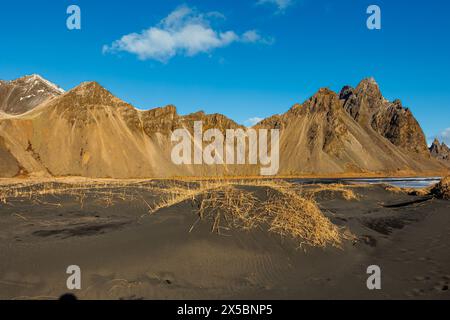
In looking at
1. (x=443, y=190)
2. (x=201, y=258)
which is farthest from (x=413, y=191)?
(x=201, y=258)

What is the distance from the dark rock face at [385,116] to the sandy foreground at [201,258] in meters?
145

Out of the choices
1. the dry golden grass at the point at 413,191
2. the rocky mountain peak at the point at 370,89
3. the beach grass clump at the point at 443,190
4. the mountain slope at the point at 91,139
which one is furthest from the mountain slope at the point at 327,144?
the beach grass clump at the point at 443,190

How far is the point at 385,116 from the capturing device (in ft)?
509

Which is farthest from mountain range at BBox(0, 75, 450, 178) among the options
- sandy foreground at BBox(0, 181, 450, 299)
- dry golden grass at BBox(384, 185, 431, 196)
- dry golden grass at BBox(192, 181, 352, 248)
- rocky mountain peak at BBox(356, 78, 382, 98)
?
sandy foreground at BBox(0, 181, 450, 299)

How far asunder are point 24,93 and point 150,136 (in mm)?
64968

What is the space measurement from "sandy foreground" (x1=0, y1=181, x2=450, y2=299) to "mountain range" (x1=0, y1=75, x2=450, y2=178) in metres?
39.8

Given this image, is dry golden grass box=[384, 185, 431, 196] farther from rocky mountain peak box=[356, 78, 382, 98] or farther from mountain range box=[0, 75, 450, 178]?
rocky mountain peak box=[356, 78, 382, 98]

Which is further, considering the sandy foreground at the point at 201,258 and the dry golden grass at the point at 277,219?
the dry golden grass at the point at 277,219

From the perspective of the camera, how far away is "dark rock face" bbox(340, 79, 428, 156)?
148m

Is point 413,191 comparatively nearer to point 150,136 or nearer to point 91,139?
point 91,139

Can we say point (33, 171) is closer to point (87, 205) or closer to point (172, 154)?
point (172, 154)

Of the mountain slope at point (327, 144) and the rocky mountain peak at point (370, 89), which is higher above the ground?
the rocky mountain peak at point (370, 89)

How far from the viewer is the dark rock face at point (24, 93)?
10800cm

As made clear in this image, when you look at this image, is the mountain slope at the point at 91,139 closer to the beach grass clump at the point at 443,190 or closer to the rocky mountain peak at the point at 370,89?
the beach grass clump at the point at 443,190
